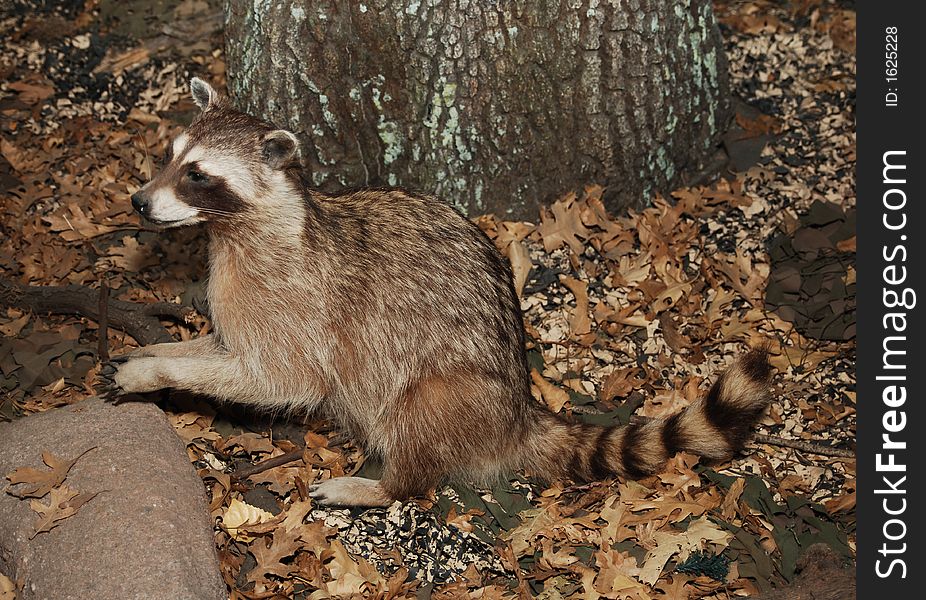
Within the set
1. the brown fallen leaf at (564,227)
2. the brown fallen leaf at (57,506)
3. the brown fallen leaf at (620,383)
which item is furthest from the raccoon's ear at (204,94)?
the brown fallen leaf at (620,383)

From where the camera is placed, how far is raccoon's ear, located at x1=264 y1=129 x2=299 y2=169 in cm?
393

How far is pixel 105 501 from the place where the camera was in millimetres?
3670

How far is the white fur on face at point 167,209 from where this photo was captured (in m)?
3.88

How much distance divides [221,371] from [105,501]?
2.53 ft

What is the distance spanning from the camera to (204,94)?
4.25 m

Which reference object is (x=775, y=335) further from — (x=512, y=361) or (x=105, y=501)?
(x=105, y=501)

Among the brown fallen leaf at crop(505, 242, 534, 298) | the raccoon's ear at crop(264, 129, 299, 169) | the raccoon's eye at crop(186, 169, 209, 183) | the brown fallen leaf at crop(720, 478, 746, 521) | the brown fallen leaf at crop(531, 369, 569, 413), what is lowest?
the brown fallen leaf at crop(720, 478, 746, 521)

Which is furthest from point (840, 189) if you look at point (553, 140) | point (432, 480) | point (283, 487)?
point (283, 487)

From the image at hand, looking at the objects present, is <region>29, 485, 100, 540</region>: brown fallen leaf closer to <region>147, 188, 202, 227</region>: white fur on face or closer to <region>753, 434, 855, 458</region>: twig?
<region>147, 188, 202, 227</region>: white fur on face

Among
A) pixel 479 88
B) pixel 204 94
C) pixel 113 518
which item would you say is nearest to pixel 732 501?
pixel 479 88

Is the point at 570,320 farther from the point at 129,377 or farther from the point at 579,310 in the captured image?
the point at 129,377

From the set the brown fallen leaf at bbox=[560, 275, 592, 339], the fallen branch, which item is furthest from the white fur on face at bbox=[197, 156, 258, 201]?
the brown fallen leaf at bbox=[560, 275, 592, 339]

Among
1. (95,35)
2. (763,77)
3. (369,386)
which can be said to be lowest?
(369,386)

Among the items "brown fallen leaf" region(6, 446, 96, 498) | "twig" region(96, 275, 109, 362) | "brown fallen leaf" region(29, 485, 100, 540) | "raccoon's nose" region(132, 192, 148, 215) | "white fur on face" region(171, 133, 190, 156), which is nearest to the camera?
"brown fallen leaf" region(29, 485, 100, 540)
